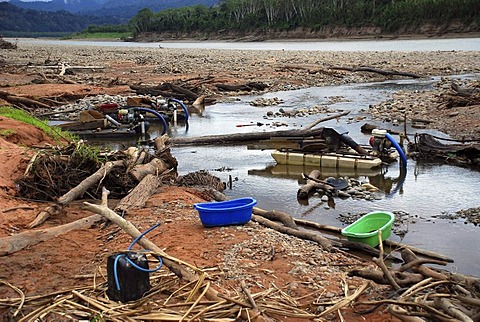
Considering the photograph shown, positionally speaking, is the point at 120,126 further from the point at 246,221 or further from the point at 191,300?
the point at 191,300

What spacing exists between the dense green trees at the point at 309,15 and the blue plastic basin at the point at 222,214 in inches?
2516

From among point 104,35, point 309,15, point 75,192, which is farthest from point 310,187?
point 104,35

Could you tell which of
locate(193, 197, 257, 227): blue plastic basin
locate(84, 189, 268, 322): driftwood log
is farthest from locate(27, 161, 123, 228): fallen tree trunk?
locate(193, 197, 257, 227): blue plastic basin

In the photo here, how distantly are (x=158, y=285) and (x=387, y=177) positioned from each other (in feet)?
25.2

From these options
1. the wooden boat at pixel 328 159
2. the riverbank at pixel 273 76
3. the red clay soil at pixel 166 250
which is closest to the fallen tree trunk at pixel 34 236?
the red clay soil at pixel 166 250

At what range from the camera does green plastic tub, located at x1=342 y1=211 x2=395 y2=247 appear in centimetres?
754

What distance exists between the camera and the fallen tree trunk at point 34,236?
22.2 feet

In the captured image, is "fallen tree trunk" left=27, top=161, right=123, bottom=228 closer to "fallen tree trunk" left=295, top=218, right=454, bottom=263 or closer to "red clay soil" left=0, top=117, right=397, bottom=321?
"red clay soil" left=0, top=117, right=397, bottom=321

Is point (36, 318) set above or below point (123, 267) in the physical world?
below

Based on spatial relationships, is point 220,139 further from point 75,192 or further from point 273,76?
point 273,76

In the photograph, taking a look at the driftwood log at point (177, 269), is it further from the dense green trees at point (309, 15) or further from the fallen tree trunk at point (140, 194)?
the dense green trees at point (309, 15)

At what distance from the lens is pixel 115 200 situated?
938 centimetres

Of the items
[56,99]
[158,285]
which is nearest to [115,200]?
[158,285]

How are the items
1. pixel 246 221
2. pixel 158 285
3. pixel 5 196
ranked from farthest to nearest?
pixel 5 196
pixel 246 221
pixel 158 285
